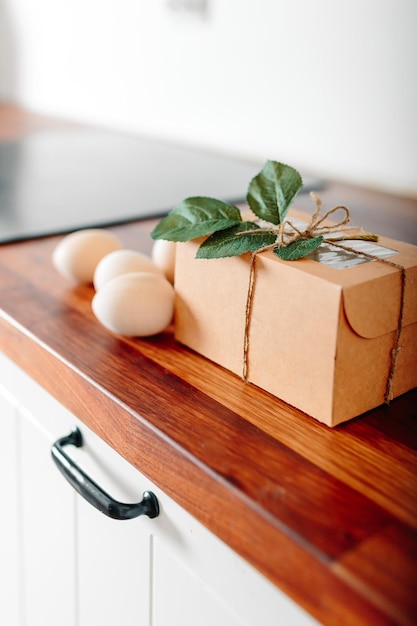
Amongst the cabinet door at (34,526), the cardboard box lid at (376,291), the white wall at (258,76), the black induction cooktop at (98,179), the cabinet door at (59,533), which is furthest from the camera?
the white wall at (258,76)

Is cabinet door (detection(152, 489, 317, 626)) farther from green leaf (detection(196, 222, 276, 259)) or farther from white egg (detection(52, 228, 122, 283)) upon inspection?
white egg (detection(52, 228, 122, 283))

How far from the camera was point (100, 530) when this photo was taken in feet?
2.11

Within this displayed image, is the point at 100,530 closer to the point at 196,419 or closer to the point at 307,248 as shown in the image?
the point at 196,419

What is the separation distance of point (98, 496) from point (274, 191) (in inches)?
11.6

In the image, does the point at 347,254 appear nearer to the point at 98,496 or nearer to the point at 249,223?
the point at 249,223

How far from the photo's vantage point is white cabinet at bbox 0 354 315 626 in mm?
505

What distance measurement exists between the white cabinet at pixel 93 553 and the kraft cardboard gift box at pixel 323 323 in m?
0.13

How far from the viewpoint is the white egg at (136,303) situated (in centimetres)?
63

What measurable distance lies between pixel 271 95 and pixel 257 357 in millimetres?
890

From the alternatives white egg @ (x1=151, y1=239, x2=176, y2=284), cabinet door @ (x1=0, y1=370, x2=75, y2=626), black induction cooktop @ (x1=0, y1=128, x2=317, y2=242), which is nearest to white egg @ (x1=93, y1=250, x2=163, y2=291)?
white egg @ (x1=151, y1=239, x2=176, y2=284)

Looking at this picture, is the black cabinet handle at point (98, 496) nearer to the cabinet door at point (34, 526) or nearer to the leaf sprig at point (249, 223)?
the cabinet door at point (34, 526)

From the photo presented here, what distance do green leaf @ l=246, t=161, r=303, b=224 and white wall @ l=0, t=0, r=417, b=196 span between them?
59 cm

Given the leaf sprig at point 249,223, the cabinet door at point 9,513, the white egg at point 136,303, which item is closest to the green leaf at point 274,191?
the leaf sprig at point 249,223

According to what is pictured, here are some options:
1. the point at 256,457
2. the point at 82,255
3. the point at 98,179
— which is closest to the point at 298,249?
the point at 256,457
